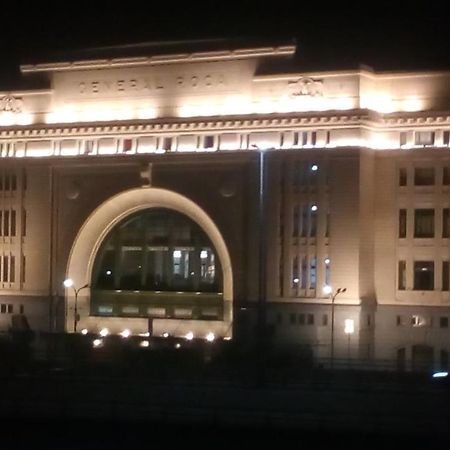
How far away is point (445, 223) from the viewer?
73562 millimetres

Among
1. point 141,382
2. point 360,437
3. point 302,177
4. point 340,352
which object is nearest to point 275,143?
point 302,177

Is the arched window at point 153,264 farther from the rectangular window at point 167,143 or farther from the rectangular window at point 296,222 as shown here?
the rectangular window at point 296,222

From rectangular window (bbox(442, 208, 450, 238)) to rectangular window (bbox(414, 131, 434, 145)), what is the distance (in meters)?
3.76

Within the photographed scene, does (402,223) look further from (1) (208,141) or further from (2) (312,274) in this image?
(1) (208,141)

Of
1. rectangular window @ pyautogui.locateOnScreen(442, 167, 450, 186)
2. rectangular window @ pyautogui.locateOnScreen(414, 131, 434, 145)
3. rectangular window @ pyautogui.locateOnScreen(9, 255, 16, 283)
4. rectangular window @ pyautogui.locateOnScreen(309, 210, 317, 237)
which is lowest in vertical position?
rectangular window @ pyautogui.locateOnScreen(9, 255, 16, 283)

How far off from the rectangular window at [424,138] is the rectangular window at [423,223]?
3668mm

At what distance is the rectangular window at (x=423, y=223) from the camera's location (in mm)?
73831

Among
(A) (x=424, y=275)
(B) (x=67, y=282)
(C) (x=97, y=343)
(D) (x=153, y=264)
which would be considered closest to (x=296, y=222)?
(A) (x=424, y=275)

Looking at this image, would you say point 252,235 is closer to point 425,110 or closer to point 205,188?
point 205,188

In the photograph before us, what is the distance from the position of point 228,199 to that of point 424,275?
38.9 feet

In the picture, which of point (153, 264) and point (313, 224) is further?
point (153, 264)

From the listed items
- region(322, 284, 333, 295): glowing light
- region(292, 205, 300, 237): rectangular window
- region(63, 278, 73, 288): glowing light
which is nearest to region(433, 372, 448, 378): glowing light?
region(322, 284, 333, 295): glowing light

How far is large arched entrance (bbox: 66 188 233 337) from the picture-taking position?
7900 cm

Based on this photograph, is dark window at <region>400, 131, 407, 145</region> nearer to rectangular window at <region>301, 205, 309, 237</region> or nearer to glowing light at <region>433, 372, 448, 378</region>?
rectangular window at <region>301, 205, 309, 237</region>
